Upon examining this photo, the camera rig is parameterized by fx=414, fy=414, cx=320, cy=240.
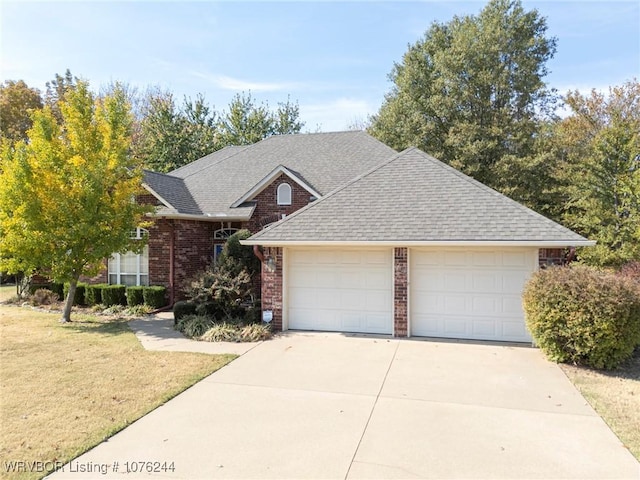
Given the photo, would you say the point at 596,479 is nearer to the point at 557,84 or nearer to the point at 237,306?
the point at 237,306

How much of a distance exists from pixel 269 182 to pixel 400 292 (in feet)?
24.0

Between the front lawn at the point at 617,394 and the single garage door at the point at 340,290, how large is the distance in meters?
4.21

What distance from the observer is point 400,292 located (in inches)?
404

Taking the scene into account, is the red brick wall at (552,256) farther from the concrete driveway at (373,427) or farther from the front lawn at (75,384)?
the front lawn at (75,384)

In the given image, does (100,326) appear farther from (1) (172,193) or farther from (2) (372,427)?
(2) (372,427)

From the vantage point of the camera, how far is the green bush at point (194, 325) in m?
10.6

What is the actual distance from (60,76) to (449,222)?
4020 cm

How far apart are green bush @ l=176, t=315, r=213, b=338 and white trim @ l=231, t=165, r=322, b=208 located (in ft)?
17.9

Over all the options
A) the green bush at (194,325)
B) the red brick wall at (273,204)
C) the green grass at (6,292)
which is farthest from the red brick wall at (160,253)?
the green grass at (6,292)

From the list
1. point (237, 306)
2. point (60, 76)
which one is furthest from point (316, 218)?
point (60, 76)

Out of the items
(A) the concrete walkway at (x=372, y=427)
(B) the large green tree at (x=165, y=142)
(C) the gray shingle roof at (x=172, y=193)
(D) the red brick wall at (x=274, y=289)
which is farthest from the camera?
(B) the large green tree at (x=165, y=142)

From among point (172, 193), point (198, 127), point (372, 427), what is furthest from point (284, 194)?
point (198, 127)

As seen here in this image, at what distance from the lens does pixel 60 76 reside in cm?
3700

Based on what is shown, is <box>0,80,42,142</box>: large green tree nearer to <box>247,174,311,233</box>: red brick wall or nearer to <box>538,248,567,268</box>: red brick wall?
<box>247,174,311,233</box>: red brick wall
